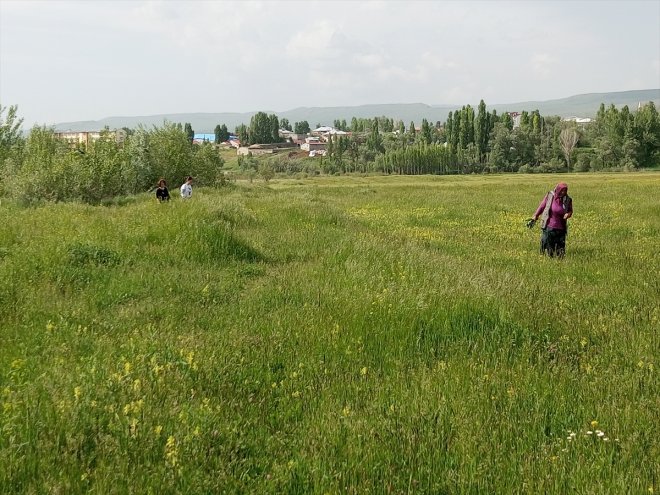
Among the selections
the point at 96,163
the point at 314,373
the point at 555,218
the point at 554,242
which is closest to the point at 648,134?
the point at 96,163

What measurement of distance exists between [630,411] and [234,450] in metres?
3.48

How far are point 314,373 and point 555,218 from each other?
34.5ft

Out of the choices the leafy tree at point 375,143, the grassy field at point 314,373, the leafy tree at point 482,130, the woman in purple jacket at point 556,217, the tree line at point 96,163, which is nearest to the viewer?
the grassy field at point 314,373

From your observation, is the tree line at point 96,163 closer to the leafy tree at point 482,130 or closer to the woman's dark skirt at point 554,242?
the woman's dark skirt at point 554,242

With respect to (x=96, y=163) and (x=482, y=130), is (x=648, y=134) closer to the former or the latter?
(x=482, y=130)

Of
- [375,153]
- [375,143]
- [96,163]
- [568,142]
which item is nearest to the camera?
[96,163]

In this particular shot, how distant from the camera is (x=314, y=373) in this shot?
5.71 m

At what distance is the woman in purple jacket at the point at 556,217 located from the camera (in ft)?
45.6

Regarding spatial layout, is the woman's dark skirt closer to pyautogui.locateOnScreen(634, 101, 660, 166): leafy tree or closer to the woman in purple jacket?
the woman in purple jacket

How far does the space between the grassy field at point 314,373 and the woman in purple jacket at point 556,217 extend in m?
2.15

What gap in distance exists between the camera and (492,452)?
4.23 m

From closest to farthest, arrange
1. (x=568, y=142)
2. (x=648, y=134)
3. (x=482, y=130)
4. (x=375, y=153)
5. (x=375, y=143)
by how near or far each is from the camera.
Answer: (x=648, y=134) < (x=568, y=142) < (x=482, y=130) < (x=375, y=153) < (x=375, y=143)

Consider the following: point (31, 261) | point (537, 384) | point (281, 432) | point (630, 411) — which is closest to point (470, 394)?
point (537, 384)

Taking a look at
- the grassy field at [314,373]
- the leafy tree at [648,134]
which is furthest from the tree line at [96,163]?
the leafy tree at [648,134]
